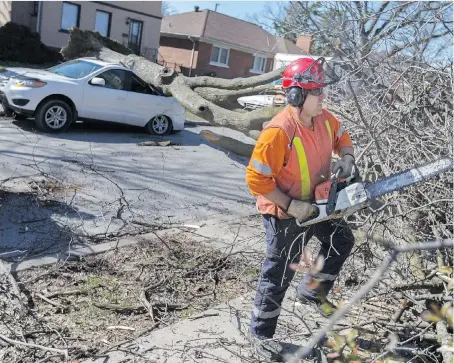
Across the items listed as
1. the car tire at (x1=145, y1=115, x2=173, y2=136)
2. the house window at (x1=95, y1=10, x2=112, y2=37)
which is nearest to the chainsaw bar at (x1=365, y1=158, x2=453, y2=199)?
the car tire at (x1=145, y1=115, x2=173, y2=136)

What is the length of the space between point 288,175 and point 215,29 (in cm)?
3443

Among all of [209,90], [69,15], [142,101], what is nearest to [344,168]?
[209,90]

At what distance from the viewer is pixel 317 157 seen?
3.41 meters

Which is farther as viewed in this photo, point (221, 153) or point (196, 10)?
point (196, 10)

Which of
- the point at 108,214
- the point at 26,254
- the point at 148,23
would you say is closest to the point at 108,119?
the point at 108,214

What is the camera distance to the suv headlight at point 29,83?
1014 cm

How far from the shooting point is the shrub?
21.8m

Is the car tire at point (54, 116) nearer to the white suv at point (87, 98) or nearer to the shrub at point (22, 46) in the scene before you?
the white suv at point (87, 98)

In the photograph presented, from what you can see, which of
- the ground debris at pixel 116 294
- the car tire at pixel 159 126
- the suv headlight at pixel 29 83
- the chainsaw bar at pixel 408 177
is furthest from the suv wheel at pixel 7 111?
the chainsaw bar at pixel 408 177

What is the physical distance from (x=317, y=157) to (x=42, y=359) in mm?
2161

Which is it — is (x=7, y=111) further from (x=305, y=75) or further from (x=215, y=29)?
(x=215, y=29)

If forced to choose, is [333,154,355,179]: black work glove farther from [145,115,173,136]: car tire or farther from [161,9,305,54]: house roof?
[161,9,305,54]: house roof

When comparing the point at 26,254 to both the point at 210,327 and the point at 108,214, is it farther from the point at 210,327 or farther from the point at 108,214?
the point at 210,327

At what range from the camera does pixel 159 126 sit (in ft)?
41.0
